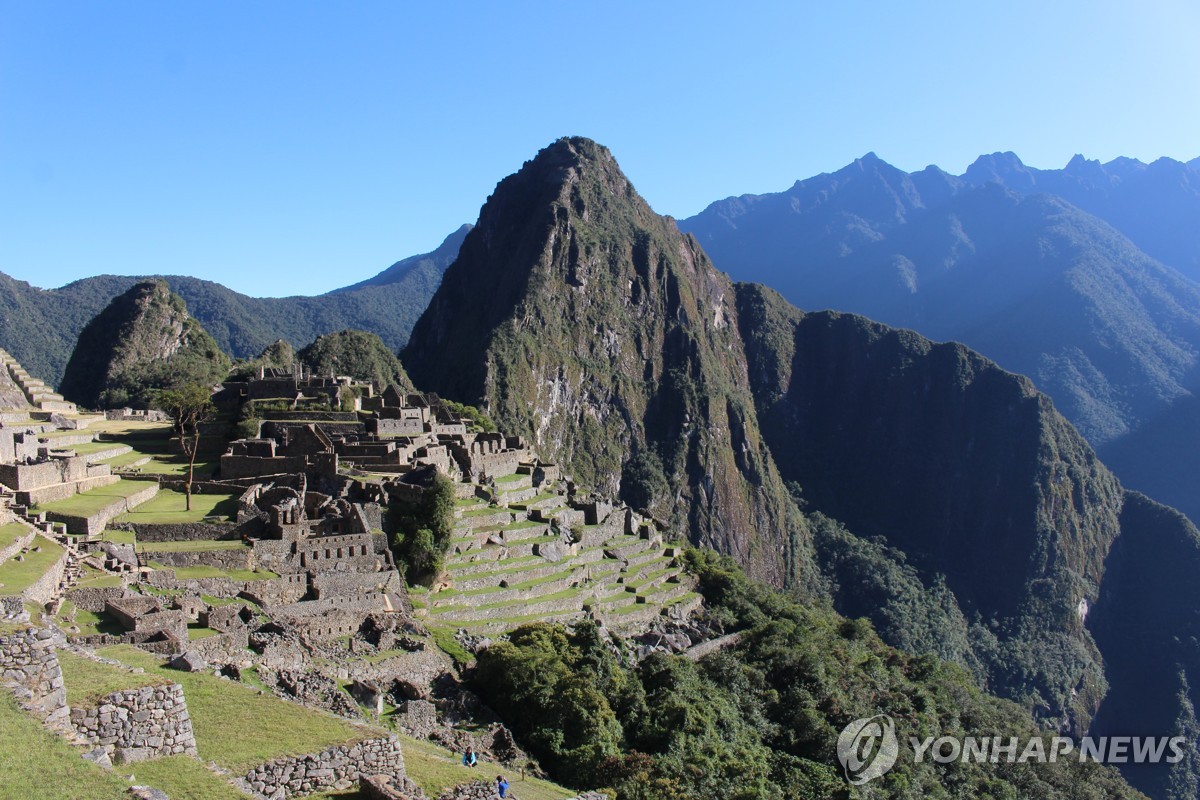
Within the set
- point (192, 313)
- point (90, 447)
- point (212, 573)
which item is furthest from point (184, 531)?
point (192, 313)

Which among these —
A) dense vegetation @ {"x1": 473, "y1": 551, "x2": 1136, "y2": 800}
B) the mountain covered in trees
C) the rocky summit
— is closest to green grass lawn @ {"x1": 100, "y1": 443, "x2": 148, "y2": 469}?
the rocky summit

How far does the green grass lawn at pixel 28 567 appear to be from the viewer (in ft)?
57.7

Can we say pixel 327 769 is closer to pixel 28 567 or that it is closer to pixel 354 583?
pixel 28 567

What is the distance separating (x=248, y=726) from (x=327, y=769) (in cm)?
201

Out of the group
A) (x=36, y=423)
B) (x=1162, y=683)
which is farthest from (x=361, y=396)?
(x=1162, y=683)

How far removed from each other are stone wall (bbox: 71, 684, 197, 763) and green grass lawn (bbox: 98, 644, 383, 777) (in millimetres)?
588

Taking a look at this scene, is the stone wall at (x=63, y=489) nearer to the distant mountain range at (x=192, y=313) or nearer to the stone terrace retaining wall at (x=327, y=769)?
the stone terrace retaining wall at (x=327, y=769)

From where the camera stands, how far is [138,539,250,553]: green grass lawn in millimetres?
25344

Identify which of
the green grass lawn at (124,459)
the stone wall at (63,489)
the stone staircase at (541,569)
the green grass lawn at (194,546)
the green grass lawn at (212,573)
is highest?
the green grass lawn at (124,459)

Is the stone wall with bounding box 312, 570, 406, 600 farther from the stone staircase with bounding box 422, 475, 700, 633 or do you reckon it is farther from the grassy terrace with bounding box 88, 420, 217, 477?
the grassy terrace with bounding box 88, 420, 217, 477

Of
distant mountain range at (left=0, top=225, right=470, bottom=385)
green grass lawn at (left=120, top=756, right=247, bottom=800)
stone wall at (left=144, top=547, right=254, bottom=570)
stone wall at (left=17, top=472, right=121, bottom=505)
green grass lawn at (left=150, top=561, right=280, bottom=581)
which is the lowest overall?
green grass lawn at (left=150, top=561, right=280, bottom=581)

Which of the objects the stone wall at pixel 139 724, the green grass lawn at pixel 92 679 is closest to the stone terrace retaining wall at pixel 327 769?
the stone wall at pixel 139 724

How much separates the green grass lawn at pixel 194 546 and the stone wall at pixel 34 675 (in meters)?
16.1

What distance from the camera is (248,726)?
A: 41.1 feet
